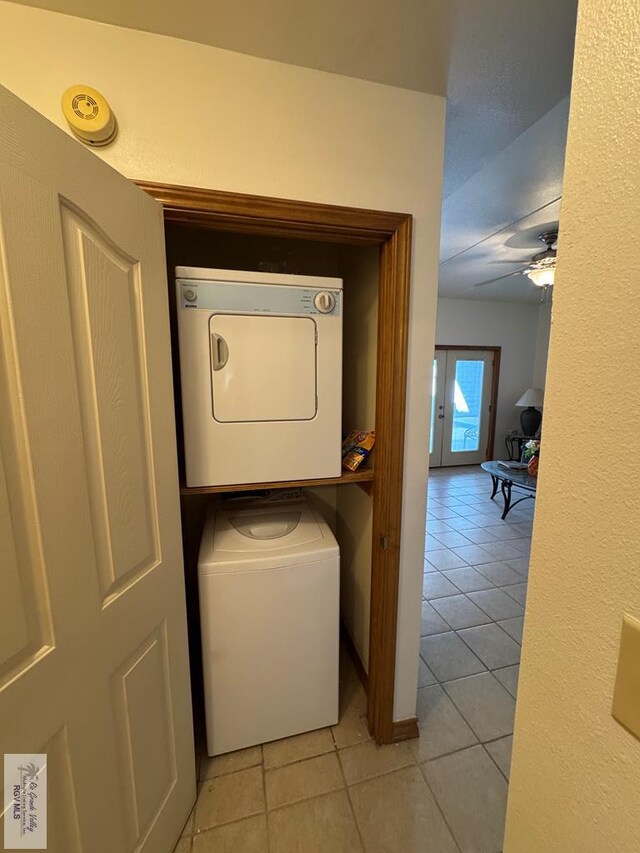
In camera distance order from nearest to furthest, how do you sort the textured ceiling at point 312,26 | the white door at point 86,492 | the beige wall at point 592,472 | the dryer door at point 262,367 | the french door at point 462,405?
the beige wall at point 592,472 < the white door at point 86,492 < the textured ceiling at point 312,26 < the dryer door at point 262,367 < the french door at point 462,405

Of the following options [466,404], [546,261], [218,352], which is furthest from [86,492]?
[466,404]

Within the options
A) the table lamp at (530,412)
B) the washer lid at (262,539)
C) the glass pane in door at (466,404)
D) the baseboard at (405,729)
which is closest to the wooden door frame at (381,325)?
the baseboard at (405,729)

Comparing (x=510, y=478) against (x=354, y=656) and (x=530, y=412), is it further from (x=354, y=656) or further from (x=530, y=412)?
(x=354, y=656)

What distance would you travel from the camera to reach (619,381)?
1.41 ft

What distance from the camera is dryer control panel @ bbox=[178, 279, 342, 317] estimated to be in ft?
3.80

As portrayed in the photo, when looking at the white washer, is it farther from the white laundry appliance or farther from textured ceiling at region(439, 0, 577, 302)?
textured ceiling at region(439, 0, 577, 302)

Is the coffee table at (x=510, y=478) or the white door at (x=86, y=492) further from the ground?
the white door at (x=86, y=492)

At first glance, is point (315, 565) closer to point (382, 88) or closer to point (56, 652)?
point (56, 652)

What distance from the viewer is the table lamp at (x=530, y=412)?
17.1ft

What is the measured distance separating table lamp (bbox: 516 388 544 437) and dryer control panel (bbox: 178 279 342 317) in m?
4.94

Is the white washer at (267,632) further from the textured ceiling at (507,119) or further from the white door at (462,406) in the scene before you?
the white door at (462,406)

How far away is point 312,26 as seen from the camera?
0.96 m

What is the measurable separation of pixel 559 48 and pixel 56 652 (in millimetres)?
1988

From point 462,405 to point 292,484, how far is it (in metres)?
5.20
